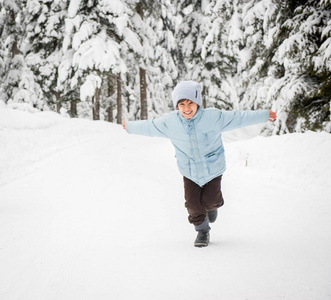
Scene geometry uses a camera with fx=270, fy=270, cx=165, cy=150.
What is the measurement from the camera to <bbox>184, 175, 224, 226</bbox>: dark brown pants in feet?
10.5

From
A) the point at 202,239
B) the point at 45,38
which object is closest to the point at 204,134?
the point at 202,239

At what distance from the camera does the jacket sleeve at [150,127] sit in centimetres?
342

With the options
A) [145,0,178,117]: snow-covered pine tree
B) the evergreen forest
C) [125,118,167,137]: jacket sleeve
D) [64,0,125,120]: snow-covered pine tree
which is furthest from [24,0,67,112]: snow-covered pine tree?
[125,118,167,137]: jacket sleeve

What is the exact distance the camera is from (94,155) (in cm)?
904

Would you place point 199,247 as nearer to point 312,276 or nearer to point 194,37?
point 312,276

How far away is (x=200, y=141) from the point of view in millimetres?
3164

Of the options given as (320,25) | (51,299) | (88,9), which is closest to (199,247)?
(51,299)

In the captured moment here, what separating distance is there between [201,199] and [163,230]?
0.79m

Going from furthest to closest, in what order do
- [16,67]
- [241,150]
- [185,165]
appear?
1. [16,67]
2. [241,150]
3. [185,165]

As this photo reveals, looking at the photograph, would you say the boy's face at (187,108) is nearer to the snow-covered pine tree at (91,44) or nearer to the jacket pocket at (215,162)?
the jacket pocket at (215,162)

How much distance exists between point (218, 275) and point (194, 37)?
19259 millimetres

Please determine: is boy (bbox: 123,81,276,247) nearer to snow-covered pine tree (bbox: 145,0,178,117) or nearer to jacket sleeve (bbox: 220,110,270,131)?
jacket sleeve (bbox: 220,110,270,131)

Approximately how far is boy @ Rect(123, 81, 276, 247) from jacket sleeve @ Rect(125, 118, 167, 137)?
2.3 inches

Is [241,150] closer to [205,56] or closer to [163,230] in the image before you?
[163,230]
